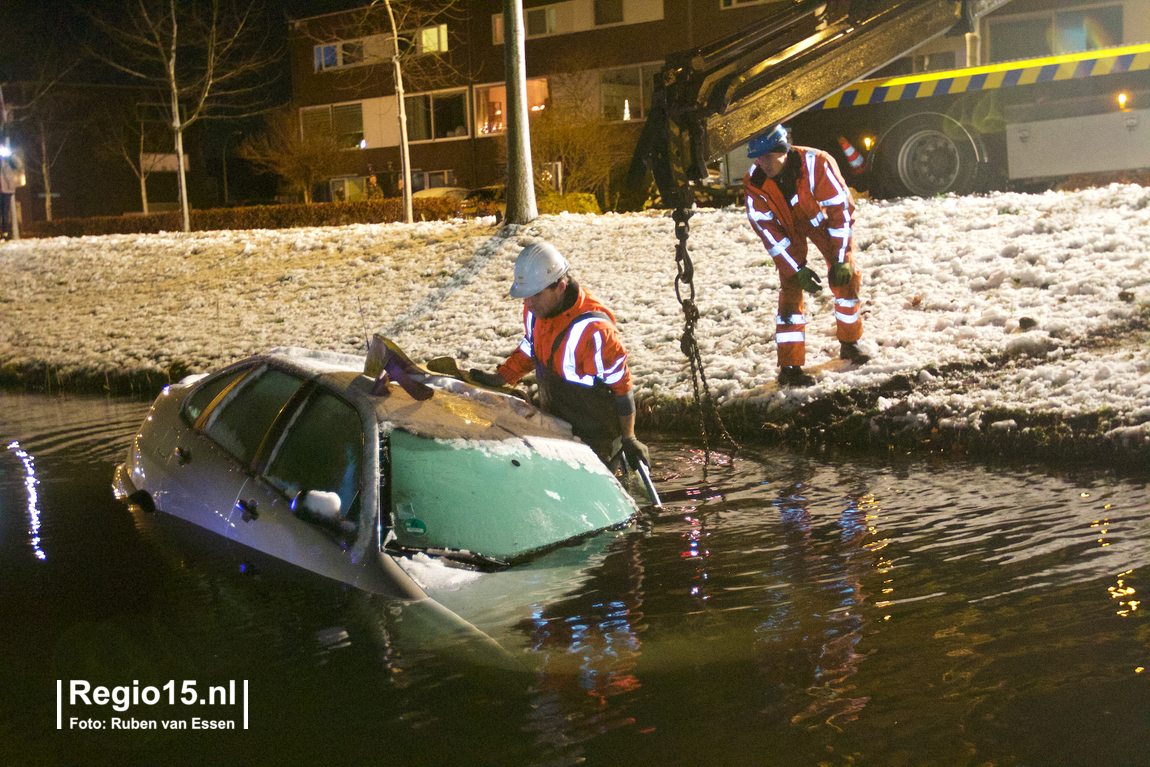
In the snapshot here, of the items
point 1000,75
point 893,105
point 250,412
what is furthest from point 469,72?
point 250,412

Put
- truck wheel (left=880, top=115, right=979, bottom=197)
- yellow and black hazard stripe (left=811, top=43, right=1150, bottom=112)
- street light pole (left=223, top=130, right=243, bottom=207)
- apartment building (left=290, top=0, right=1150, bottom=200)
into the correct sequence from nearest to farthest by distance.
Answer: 1. yellow and black hazard stripe (left=811, top=43, right=1150, bottom=112)
2. truck wheel (left=880, top=115, right=979, bottom=197)
3. apartment building (left=290, top=0, right=1150, bottom=200)
4. street light pole (left=223, top=130, right=243, bottom=207)

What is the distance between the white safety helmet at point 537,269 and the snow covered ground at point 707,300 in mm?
2489

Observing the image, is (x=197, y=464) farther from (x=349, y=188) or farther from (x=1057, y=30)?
(x=349, y=188)

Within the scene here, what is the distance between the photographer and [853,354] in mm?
9000

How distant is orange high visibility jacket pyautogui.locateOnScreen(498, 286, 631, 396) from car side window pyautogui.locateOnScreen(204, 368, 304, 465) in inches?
52.4

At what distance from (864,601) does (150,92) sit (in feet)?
190

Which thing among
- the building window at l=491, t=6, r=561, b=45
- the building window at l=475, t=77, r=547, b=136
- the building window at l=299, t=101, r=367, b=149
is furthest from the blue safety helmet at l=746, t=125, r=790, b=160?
the building window at l=299, t=101, r=367, b=149

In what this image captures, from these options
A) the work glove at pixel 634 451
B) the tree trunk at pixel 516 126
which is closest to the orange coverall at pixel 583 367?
the work glove at pixel 634 451

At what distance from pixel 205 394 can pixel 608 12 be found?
107 ft

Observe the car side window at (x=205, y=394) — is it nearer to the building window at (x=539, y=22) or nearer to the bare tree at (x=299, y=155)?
the building window at (x=539, y=22)

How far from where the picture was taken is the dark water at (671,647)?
3.34 meters

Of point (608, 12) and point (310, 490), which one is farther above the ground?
point (608, 12)

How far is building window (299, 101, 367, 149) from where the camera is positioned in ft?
139

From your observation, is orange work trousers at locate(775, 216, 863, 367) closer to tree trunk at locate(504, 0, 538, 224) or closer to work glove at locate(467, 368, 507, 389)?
work glove at locate(467, 368, 507, 389)
